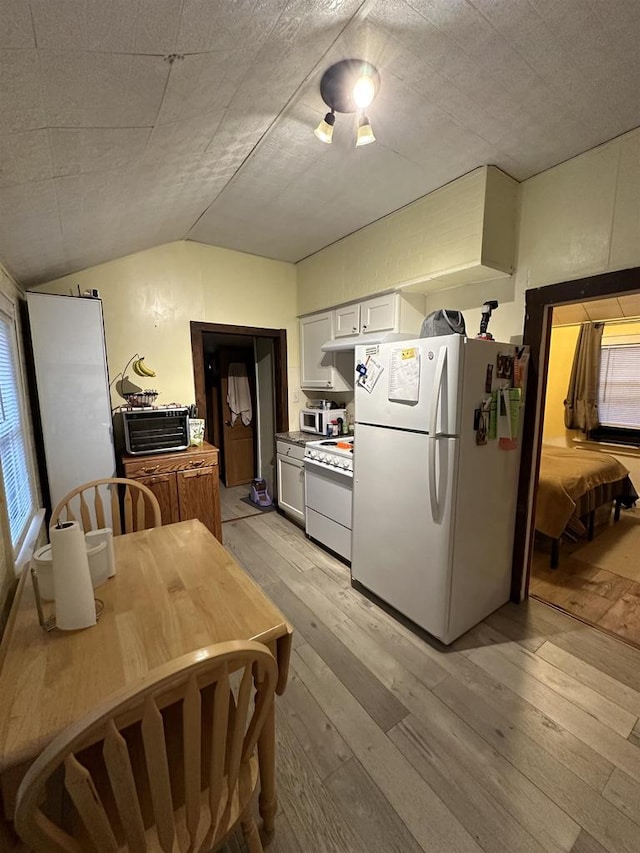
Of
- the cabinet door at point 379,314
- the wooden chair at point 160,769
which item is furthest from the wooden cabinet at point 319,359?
the wooden chair at point 160,769

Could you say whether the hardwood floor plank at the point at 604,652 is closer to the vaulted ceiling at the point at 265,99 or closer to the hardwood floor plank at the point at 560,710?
the hardwood floor plank at the point at 560,710

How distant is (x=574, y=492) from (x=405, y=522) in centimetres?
173

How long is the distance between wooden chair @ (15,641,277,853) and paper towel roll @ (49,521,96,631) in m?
0.37

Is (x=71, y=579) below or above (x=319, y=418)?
below

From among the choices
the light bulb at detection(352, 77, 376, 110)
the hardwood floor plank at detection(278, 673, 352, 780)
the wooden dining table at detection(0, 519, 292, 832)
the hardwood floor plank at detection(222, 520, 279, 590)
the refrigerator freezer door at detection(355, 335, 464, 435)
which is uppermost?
the light bulb at detection(352, 77, 376, 110)

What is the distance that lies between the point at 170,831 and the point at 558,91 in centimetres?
259

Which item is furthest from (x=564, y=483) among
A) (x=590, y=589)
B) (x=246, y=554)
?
(x=246, y=554)

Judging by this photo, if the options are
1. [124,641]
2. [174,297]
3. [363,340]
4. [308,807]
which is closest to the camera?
[124,641]

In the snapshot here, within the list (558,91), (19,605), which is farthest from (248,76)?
(19,605)

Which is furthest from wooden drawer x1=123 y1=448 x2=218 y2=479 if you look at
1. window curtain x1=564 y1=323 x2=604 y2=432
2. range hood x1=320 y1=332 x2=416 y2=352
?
window curtain x1=564 y1=323 x2=604 y2=432

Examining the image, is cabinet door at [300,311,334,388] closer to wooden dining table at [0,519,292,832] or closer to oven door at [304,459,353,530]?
oven door at [304,459,353,530]

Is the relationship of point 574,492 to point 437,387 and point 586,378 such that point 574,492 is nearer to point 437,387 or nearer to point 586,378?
point 437,387

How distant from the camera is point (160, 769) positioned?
65 cm

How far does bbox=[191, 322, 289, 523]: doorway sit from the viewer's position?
4.24m
